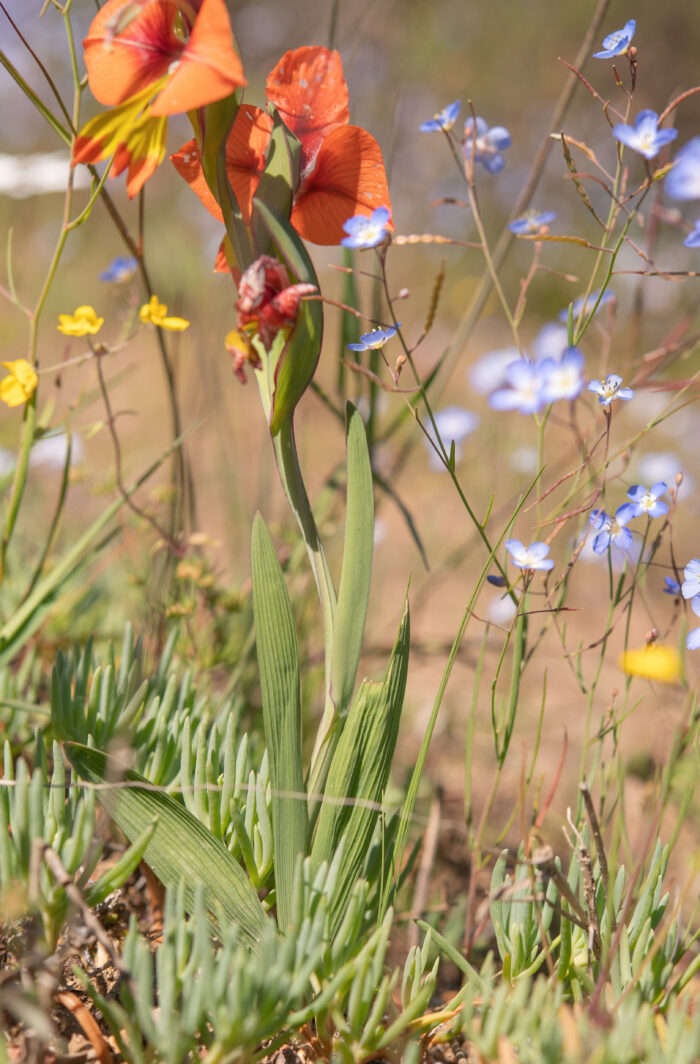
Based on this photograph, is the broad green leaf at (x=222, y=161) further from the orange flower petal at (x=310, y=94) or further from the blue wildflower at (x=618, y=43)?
the blue wildflower at (x=618, y=43)

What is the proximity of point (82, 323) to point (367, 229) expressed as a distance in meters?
0.38

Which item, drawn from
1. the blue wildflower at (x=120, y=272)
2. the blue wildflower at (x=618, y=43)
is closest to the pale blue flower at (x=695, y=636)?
the blue wildflower at (x=618, y=43)

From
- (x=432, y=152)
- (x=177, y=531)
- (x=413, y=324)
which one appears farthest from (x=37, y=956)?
(x=432, y=152)

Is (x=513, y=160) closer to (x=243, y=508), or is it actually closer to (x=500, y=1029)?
(x=243, y=508)

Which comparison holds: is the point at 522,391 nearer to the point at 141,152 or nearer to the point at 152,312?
the point at 141,152

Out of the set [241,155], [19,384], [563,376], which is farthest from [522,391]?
[19,384]

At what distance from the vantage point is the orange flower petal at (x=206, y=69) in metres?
0.43

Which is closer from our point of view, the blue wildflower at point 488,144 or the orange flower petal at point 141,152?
the orange flower petal at point 141,152

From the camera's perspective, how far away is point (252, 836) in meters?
0.60

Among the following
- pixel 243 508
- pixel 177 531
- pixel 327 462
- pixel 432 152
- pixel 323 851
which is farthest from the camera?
pixel 432 152

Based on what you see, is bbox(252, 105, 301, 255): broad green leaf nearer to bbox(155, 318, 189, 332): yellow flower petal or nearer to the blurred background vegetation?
bbox(155, 318, 189, 332): yellow flower petal

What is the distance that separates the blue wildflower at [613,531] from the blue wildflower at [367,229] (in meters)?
0.28

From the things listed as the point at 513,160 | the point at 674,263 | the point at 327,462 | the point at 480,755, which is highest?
the point at 513,160

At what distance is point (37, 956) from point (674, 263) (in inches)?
158
